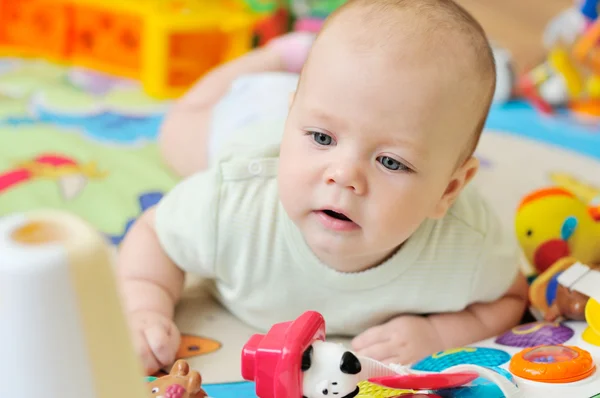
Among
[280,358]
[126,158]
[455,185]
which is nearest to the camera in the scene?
[280,358]

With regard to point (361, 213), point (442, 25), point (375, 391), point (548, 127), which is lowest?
point (548, 127)

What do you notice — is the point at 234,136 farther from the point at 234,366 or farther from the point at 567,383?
the point at 567,383

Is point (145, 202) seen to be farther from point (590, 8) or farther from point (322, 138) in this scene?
point (590, 8)

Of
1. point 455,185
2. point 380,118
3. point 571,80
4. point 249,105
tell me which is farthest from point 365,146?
point 571,80

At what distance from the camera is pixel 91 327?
395 mm

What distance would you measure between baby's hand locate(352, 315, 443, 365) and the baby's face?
0.12m

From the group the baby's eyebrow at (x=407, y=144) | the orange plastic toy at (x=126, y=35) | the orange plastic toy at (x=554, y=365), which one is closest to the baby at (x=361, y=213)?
the baby's eyebrow at (x=407, y=144)

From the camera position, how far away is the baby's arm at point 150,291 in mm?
747

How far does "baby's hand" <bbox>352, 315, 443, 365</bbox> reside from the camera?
0.79m

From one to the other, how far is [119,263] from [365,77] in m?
0.36

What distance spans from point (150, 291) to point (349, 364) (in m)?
0.31

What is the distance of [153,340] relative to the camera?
29.3 inches

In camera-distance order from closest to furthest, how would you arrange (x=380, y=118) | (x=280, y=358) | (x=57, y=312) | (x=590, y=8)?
(x=57, y=312), (x=280, y=358), (x=380, y=118), (x=590, y=8)

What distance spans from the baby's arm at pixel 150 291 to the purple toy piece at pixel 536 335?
1.08 feet
